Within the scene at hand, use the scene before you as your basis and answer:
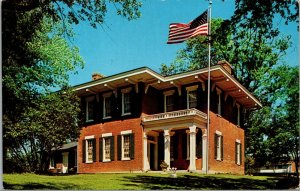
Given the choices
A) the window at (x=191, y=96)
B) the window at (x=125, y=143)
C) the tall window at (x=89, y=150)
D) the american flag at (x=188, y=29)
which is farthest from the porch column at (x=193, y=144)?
the american flag at (x=188, y=29)

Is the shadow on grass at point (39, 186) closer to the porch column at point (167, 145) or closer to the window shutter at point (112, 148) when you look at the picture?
the porch column at point (167, 145)

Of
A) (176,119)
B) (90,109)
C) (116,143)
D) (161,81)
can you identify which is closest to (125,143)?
(116,143)

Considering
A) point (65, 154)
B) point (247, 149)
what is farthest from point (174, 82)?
point (65, 154)

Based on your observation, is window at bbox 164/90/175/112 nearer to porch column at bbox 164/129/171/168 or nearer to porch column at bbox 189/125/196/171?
porch column at bbox 164/129/171/168

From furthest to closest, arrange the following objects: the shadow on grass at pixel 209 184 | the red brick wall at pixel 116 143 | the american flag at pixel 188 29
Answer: the red brick wall at pixel 116 143 < the american flag at pixel 188 29 < the shadow on grass at pixel 209 184

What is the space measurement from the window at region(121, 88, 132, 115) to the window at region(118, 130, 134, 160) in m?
0.83

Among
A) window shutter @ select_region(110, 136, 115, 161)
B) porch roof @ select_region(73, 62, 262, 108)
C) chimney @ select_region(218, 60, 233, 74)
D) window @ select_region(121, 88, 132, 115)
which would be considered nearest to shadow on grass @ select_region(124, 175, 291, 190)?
chimney @ select_region(218, 60, 233, 74)

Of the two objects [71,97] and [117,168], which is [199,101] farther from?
[71,97]

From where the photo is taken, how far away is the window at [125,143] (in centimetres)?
1738

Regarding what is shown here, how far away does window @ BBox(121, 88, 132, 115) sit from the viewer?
16934 mm

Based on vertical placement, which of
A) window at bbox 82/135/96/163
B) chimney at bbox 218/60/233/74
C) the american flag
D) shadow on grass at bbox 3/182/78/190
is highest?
the american flag

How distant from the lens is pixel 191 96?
17.0 metres

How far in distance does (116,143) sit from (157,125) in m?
1.94

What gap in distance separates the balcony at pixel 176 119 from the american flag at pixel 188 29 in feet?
18.4
